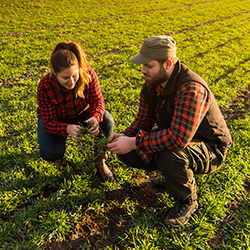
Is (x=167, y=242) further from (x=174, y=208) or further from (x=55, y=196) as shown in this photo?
(x=55, y=196)

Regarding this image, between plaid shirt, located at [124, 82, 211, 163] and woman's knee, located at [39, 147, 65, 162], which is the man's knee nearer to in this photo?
plaid shirt, located at [124, 82, 211, 163]

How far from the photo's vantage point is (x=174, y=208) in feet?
9.95

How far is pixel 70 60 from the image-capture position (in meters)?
2.88

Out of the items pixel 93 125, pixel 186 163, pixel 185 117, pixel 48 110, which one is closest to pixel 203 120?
pixel 185 117

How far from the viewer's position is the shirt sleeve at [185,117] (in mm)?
2363

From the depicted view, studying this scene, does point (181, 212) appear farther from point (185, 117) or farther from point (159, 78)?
point (159, 78)

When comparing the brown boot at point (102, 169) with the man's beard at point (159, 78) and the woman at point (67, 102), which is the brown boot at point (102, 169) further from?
the man's beard at point (159, 78)

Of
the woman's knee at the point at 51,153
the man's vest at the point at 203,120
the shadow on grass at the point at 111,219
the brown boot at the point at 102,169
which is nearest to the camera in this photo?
the man's vest at the point at 203,120

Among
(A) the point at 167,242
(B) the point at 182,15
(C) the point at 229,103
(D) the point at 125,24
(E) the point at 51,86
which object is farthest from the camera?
(B) the point at 182,15

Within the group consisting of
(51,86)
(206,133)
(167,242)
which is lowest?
(167,242)

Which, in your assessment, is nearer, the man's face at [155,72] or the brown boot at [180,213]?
the man's face at [155,72]

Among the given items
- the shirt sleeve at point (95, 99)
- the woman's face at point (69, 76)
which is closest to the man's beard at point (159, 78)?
the woman's face at point (69, 76)

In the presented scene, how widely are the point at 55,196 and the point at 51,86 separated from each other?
66.7 inches

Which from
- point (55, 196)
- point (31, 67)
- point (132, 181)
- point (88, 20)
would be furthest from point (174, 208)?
point (88, 20)
